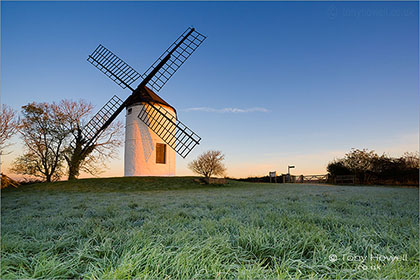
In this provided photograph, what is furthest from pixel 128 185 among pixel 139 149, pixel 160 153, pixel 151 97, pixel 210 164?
pixel 210 164

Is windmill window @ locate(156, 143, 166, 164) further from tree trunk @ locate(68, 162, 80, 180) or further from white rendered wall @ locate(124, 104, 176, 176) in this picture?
tree trunk @ locate(68, 162, 80, 180)

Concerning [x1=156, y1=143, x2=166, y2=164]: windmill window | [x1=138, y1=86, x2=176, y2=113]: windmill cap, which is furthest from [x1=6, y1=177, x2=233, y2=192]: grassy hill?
[x1=138, y1=86, x2=176, y2=113]: windmill cap

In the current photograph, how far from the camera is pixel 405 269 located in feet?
6.26

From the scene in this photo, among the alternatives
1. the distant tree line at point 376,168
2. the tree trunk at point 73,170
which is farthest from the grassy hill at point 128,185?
the distant tree line at point 376,168

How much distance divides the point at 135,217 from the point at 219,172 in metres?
36.2

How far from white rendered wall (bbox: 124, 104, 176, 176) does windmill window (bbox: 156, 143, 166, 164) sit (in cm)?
32

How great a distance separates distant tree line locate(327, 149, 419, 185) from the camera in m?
25.4

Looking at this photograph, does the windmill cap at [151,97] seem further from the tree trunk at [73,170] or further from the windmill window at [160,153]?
the tree trunk at [73,170]

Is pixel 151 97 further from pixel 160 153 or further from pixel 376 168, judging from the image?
pixel 376 168

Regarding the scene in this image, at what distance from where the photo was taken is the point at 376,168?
1081 inches

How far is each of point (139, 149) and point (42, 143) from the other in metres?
8.61

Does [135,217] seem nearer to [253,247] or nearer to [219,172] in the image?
[253,247]

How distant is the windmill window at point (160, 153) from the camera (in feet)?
66.9

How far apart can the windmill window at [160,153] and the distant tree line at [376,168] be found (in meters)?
22.2
